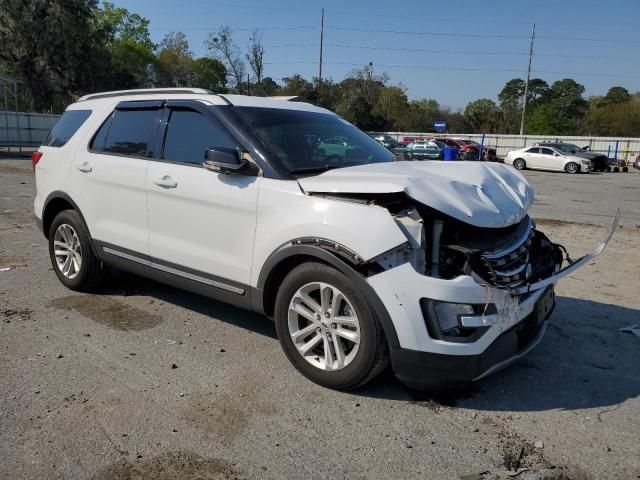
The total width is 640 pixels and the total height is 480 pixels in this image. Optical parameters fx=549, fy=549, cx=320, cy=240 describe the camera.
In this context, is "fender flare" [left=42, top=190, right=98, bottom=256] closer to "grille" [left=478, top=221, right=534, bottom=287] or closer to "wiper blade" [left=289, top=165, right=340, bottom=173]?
"wiper blade" [left=289, top=165, right=340, bottom=173]

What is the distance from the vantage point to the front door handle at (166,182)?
4.25 meters

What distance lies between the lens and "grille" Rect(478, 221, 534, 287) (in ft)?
10.4

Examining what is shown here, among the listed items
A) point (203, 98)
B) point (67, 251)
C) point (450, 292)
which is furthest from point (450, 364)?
point (67, 251)

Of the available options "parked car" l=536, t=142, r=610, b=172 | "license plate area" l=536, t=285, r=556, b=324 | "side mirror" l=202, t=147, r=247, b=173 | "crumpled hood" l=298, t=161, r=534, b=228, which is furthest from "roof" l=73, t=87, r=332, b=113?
"parked car" l=536, t=142, r=610, b=172

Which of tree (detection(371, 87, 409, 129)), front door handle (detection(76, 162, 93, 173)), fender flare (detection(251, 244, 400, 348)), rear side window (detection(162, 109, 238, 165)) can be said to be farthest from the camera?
tree (detection(371, 87, 409, 129))

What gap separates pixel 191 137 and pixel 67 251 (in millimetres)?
2133

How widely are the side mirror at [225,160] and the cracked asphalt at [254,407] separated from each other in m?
1.38

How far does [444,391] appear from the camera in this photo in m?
3.54

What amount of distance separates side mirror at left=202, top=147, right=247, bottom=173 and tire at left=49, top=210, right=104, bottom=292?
2025mm

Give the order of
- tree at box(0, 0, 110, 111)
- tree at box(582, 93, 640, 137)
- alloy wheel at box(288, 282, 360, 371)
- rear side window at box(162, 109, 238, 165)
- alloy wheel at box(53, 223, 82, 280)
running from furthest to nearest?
tree at box(582, 93, 640, 137), tree at box(0, 0, 110, 111), alloy wheel at box(53, 223, 82, 280), rear side window at box(162, 109, 238, 165), alloy wheel at box(288, 282, 360, 371)

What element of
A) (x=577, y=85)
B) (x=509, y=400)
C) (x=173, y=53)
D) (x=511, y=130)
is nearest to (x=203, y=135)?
(x=509, y=400)

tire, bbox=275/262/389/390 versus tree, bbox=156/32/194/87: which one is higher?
tree, bbox=156/32/194/87

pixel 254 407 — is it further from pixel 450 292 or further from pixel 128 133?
pixel 128 133

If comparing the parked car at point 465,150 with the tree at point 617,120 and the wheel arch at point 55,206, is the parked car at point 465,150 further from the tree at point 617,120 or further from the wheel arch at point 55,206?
the tree at point 617,120
